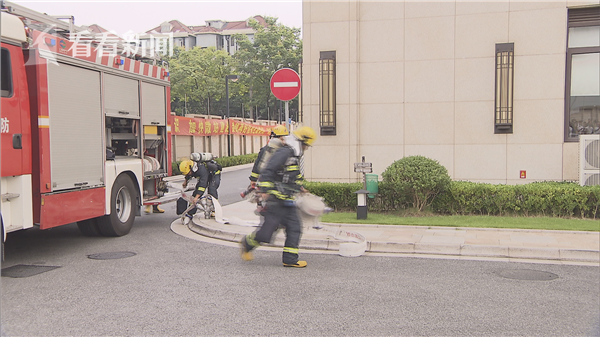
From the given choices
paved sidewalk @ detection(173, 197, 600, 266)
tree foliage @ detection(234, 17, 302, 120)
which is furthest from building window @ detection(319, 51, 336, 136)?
tree foliage @ detection(234, 17, 302, 120)

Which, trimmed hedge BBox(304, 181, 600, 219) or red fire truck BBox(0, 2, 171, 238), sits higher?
red fire truck BBox(0, 2, 171, 238)

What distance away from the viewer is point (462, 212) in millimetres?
10773

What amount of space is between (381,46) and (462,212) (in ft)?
13.8

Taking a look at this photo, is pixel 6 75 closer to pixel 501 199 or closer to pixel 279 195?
pixel 279 195

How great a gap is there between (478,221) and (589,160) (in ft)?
8.66

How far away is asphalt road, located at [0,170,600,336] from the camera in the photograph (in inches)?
189

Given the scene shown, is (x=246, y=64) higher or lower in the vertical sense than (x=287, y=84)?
higher

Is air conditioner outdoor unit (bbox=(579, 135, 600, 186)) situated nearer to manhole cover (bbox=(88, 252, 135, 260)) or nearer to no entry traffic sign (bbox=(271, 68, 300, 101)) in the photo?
no entry traffic sign (bbox=(271, 68, 300, 101))

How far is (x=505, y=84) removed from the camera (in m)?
11.6

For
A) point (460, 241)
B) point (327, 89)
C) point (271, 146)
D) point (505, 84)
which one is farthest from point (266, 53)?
point (271, 146)

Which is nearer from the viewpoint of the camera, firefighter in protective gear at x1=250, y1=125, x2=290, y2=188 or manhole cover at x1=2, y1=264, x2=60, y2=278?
manhole cover at x1=2, y1=264, x2=60, y2=278

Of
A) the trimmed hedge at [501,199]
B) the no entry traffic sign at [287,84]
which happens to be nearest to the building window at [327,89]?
the trimmed hedge at [501,199]

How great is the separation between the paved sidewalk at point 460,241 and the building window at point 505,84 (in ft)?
11.1

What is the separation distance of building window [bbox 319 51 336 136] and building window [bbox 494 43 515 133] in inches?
139
